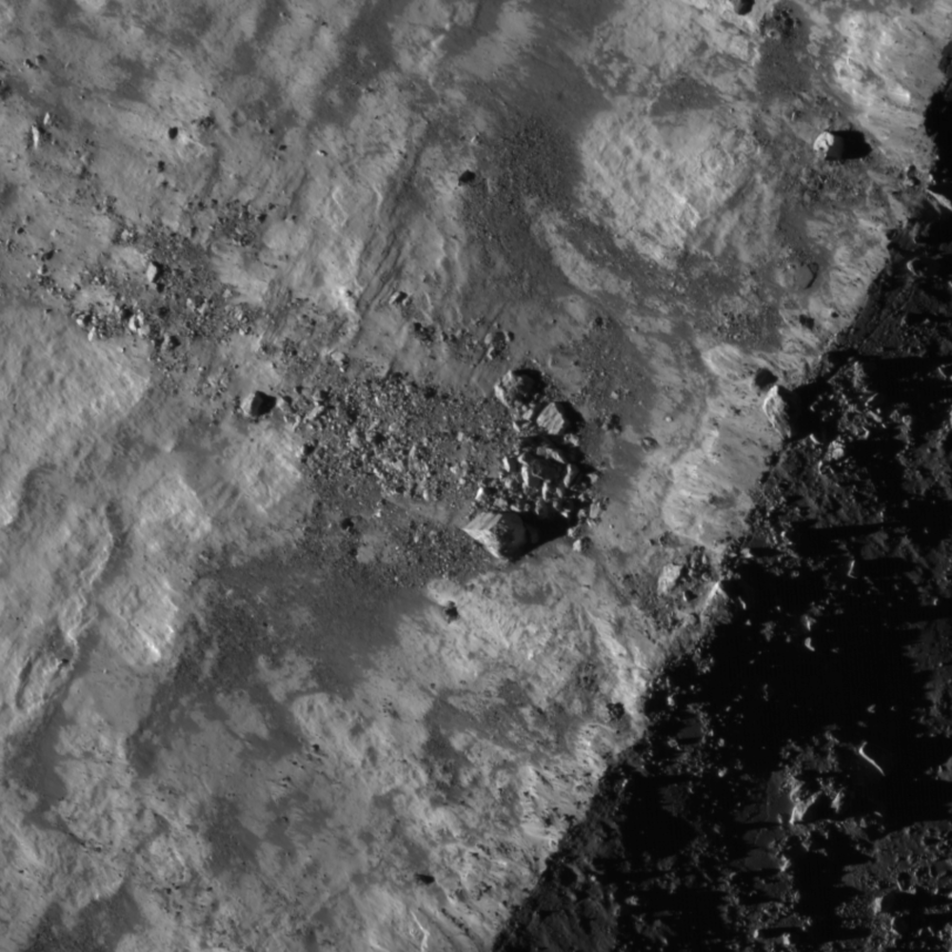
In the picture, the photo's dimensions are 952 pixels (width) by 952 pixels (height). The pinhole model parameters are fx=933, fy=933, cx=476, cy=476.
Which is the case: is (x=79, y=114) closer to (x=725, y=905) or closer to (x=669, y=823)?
(x=669, y=823)

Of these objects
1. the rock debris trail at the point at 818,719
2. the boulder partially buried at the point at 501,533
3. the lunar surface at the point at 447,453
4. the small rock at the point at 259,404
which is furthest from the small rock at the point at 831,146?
the small rock at the point at 259,404

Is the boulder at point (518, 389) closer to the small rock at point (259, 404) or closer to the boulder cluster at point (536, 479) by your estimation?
the boulder cluster at point (536, 479)

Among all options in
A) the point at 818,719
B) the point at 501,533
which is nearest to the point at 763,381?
the point at 501,533

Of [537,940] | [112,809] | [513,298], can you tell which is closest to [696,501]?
[513,298]

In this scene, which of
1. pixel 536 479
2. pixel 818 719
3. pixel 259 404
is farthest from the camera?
pixel 259 404

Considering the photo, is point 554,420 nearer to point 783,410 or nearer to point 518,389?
point 518,389

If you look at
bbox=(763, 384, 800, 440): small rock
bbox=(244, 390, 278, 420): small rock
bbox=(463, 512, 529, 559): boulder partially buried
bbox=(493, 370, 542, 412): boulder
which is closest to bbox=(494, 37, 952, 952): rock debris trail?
bbox=(763, 384, 800, 440): small rock
